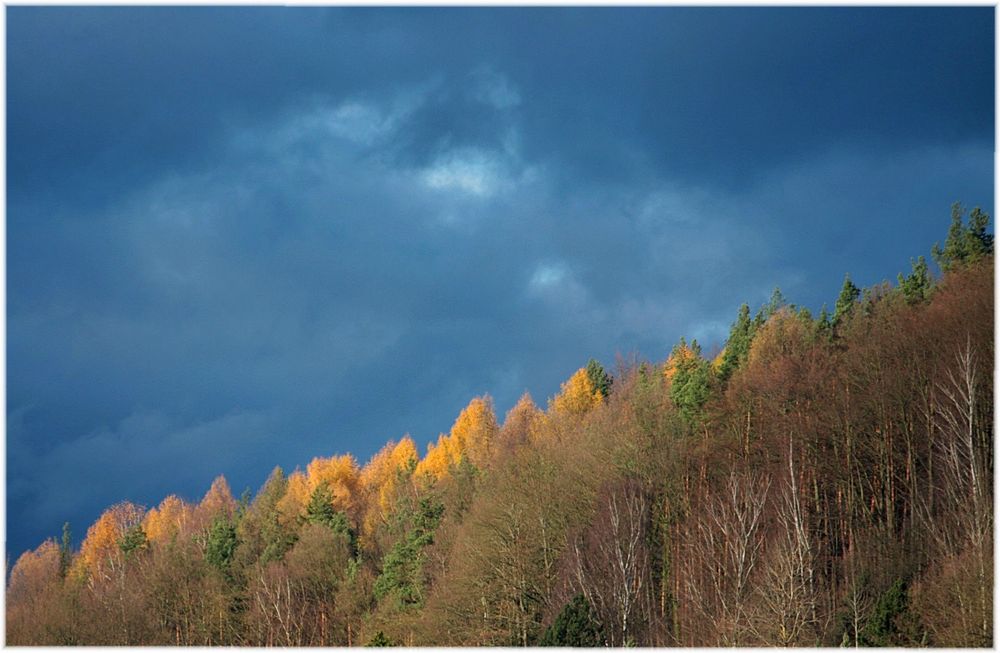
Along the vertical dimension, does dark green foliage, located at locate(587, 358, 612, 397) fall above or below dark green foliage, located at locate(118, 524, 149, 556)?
above

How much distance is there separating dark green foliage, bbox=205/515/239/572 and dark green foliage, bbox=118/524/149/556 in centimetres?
393

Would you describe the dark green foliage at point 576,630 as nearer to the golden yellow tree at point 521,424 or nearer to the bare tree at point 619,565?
the bare tree at point 619,565

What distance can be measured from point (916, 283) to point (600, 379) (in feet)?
79.7

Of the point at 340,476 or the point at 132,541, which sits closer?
the point at 132,541

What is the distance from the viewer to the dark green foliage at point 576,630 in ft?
61.0

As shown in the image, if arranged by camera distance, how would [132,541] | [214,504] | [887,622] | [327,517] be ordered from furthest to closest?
[214,504]
[132,541]
[327,517]
[887,622]

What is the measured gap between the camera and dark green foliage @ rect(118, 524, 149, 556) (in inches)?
1703

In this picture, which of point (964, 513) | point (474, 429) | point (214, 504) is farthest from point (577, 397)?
point (964, 513)

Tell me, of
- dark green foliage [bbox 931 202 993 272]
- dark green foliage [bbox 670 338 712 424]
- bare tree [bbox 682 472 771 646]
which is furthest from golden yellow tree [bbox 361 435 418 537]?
dark green foliage [bbox 931 202 993 272]

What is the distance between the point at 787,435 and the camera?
26.9 metres

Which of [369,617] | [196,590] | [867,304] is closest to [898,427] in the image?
[867,304]

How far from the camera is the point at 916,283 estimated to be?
31.7m

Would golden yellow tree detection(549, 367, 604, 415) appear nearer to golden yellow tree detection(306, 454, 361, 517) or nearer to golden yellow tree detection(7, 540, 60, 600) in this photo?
golden yellow tree detection(306, 454, 361, 517)

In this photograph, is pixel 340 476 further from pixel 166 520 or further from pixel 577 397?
pixel 577 397
